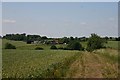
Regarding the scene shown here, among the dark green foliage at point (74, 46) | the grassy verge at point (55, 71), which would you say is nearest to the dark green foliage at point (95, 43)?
the dark green foliage at point (74, 46)

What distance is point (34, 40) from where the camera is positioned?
350 ft

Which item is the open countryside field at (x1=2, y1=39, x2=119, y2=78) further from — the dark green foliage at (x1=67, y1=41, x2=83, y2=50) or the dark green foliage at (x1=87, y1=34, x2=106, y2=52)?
the dark green foliage at (x1=67, y1=41, x2=83, y2=50)

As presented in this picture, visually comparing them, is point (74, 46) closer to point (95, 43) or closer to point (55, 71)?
point (95, 43)

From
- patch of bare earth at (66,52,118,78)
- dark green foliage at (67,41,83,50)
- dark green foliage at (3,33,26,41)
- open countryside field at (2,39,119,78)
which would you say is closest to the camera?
open countryside field at (2,39,119,78)

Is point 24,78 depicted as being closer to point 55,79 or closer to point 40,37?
point 55,79

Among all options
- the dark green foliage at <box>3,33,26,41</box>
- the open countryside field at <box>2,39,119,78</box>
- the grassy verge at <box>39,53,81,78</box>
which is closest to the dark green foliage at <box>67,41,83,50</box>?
the dark green foliage at <box>3,33,26,41</box>

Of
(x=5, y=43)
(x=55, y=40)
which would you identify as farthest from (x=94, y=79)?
(x=55, y=40)

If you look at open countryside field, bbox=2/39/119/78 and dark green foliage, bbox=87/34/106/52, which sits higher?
dark green foliage, bbox=87/34/106/52

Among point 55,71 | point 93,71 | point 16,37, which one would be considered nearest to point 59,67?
point 93,71

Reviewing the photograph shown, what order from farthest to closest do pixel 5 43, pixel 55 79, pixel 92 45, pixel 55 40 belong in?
pixel 55 40 < pixel 92 45 < pixel 5 43 < pixel 55 79

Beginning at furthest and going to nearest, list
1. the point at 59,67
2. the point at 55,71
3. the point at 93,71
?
the point at 59,67 → the point at 93,71 → the point at 55,71

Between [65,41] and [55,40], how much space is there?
4836 millimetres

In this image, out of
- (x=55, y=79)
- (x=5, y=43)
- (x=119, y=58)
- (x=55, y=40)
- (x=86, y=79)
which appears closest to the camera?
(x=55, y=79)

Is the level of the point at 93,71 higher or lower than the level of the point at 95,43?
lower
